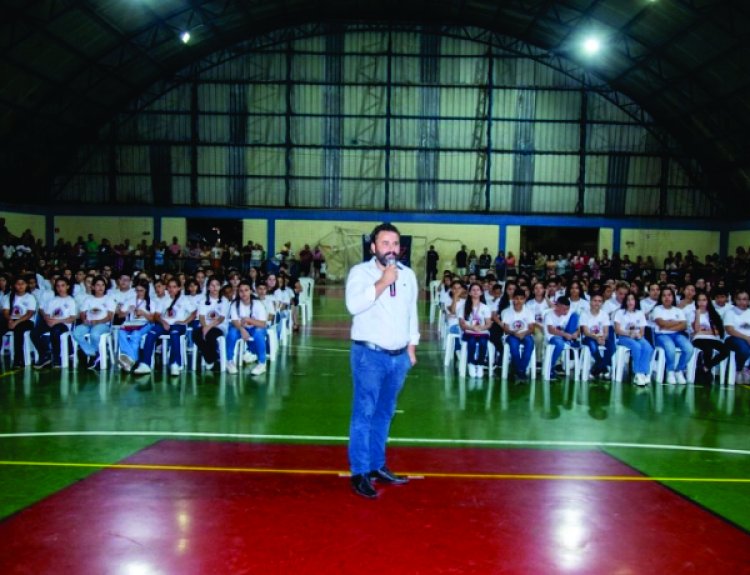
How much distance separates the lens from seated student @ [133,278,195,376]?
28.4 ft

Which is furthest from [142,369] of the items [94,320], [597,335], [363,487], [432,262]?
[432,262]

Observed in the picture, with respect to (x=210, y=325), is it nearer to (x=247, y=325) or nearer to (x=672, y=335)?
(x=247, y=325)

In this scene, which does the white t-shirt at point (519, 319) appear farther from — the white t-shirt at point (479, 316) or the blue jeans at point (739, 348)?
the blue jeans at point (739, 348)

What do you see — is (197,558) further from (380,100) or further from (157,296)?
(380,100)

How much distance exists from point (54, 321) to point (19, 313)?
0.71 meters

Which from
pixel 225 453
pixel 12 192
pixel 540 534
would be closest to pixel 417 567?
pixel 540 534

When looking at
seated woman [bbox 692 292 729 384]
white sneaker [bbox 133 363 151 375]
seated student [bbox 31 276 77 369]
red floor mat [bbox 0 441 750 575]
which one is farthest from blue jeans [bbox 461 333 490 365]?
seated student [bbox 31 276 77 369]

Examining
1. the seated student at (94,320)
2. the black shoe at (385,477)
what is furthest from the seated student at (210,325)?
the black shoe at (385,477)

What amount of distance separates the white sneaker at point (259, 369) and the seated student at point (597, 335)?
14.1 feet

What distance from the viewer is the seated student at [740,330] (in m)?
8.75

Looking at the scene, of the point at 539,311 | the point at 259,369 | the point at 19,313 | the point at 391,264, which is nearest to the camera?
the point at 391,264

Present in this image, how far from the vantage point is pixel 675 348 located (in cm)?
875

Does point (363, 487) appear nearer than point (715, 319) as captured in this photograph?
Yes

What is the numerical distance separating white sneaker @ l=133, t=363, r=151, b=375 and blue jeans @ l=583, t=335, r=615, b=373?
5765mm
